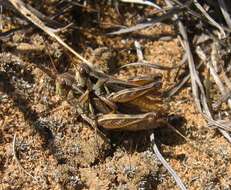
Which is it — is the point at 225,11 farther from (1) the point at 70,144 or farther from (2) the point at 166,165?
(1) the point at 70,144

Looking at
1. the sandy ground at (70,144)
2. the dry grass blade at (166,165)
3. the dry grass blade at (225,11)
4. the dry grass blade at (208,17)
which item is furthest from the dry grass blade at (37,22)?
the dry grass blade at (225,11)

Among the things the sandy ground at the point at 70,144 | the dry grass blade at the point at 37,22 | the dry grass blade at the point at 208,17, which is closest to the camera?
the sandy ground at the point at 70,144

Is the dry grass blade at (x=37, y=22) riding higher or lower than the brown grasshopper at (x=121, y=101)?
higher

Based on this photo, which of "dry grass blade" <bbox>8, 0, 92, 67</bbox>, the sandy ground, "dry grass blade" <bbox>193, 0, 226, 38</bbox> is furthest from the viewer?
"dry grass blade" <bbox>193, 0, 226, 38</bbox>

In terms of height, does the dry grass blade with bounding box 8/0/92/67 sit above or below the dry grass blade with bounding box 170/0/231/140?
above

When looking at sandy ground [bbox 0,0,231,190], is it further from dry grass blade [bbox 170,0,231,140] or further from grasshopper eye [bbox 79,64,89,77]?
grasshopper eye [bbox 79,64,89,77]

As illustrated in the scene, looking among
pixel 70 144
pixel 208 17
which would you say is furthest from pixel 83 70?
pixel 208 17

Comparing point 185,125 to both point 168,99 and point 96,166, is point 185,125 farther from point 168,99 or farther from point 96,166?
point 96,166

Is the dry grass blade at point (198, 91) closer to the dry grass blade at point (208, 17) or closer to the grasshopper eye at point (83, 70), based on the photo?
the dry grass blade at point (208, 17)

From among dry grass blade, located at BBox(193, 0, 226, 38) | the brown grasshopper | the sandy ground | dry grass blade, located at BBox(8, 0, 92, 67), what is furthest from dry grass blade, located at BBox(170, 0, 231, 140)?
dry grass blade, located at BBox(8, 0, 92, 67)

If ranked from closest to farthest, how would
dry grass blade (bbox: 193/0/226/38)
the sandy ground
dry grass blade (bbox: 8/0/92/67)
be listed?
1. the sandy ground
2. dry grass blade (bbox: 8/0/92/67)
3. dry grass blade (bbox: 193/0/226/38)

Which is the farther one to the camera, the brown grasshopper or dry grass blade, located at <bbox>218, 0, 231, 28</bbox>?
dry grass blade, located at <bbox>218, 0, 231, 28</bbox>
